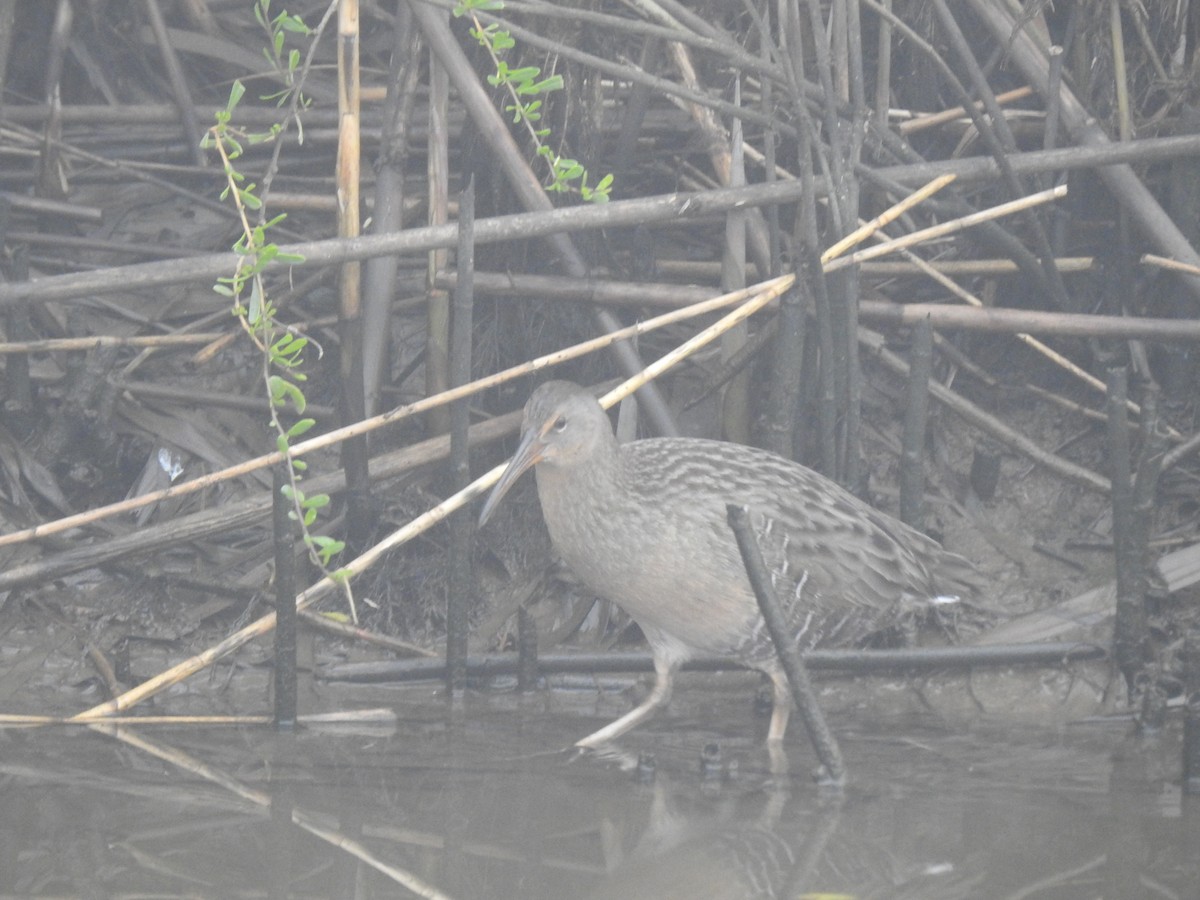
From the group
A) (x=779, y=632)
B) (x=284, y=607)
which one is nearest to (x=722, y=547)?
(x=779, y=632)

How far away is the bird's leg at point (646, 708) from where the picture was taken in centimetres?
429

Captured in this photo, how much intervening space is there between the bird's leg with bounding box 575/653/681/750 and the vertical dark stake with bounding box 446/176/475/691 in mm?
499

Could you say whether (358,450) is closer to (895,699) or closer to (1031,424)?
(895,699)

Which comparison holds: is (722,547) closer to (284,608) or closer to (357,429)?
(357,429)

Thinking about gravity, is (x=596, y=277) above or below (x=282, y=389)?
above

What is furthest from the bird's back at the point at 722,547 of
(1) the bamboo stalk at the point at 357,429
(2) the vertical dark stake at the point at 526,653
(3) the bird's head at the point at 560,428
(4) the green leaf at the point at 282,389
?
(4) the green leaf at the point at 282,389

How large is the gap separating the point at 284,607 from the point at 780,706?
1.41 m

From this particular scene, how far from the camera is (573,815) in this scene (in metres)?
3.67

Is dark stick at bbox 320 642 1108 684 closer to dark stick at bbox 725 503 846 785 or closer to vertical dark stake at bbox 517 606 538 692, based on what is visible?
vertical dark stake at bbox 517 606 538 692

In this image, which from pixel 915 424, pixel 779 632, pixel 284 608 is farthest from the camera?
pixel 915 424

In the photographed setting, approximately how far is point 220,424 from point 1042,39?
10.1 feet

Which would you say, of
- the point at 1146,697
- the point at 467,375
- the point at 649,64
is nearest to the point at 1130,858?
the point at 1146,697

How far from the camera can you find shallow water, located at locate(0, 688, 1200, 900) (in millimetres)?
3258

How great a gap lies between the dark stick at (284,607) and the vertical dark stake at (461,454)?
1.69 feet
